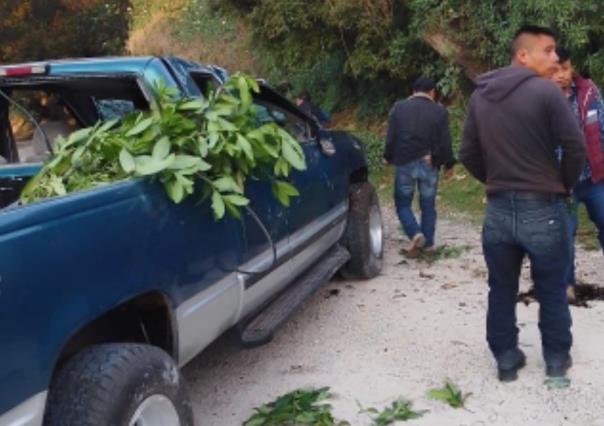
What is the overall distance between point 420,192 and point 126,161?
4.18 metres

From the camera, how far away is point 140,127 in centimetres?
347

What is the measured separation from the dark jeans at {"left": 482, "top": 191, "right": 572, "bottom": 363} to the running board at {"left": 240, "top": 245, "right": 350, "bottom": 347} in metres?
1.10

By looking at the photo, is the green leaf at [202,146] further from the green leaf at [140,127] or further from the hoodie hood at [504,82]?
the hoodie hood at [504,82]

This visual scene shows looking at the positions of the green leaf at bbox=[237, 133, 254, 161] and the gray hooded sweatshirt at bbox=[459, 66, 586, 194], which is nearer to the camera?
the green leaf at bbox=[237, 133, 254, 161]

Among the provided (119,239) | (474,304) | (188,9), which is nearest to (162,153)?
(119,239)

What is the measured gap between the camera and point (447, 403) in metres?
3.97

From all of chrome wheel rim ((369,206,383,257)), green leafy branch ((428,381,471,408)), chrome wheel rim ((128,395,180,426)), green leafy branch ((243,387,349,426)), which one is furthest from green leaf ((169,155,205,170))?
chrome wheel rim ((369,206,383,257))

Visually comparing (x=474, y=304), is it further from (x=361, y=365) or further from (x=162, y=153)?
(x=162, y=153)

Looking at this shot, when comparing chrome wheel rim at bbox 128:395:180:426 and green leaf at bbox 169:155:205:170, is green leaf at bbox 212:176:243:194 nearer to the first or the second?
green leaf at bbox 169:155:205:170

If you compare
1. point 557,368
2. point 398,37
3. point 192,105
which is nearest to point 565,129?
point 557,368

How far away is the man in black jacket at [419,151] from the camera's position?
6762 mm

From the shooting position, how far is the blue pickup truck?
97.3 inches

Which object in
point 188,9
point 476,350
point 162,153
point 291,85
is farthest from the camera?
point 188,9

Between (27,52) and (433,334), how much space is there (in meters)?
22.8
